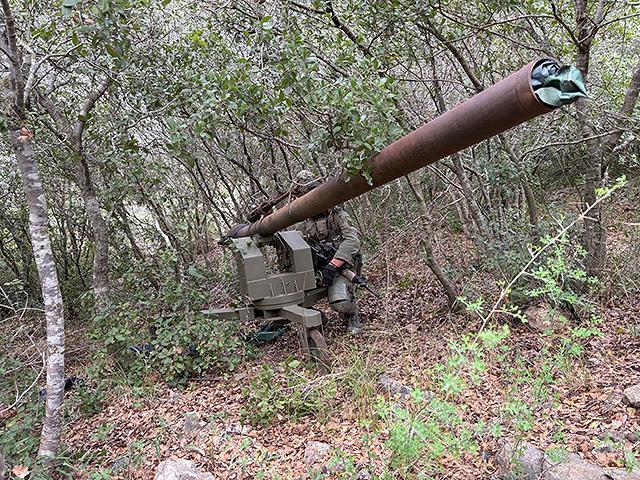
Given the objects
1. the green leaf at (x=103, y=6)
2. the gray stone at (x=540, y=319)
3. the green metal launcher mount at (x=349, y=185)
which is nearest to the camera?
the green metal launcher mount at (x=349, y=185)

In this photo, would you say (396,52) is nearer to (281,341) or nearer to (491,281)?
(491,281)

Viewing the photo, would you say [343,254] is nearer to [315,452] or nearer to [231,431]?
[231,431]

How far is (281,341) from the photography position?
522cm

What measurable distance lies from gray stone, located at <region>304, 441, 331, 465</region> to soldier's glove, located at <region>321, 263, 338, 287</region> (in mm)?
2336

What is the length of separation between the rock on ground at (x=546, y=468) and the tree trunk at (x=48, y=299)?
2.97 m

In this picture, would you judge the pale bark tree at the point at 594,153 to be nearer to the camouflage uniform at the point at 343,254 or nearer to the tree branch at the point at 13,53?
the camouflage uniform at the point at 343,254

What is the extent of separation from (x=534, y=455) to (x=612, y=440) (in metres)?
0.57

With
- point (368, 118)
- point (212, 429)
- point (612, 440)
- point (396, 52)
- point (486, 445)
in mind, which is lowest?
point (612, 440)

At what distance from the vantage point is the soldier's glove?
5.04 metres

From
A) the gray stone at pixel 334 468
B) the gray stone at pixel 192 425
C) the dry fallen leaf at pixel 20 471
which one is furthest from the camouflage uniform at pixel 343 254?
the dry fallen leaf at pixel 20 471

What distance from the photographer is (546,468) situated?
7.47 ft

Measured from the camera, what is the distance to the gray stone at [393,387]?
10.8 ft

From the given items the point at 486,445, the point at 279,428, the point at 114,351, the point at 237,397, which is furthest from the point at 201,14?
the point at 486,445

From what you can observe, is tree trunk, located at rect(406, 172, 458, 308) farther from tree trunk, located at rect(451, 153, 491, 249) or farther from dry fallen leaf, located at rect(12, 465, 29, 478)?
dry fallen leaf, located at rect(12, 465, 29, 478)
